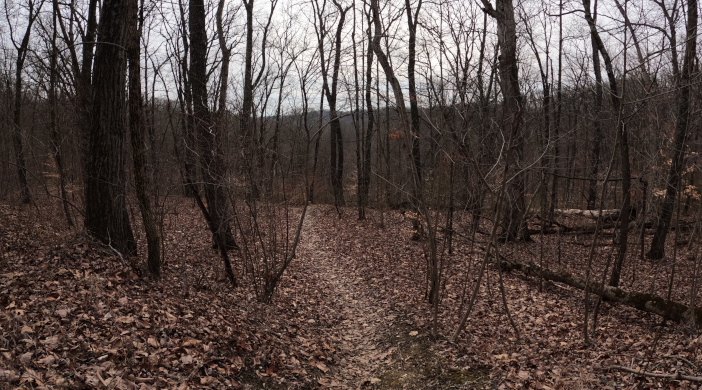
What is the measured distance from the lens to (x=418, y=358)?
18.1 feet

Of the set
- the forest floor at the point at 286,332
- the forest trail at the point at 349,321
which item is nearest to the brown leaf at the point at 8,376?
the forest floor at the point at 286,332

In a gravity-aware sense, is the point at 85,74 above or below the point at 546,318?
above

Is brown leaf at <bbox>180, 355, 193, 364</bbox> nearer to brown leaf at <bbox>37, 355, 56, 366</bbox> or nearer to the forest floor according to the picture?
the forest floor

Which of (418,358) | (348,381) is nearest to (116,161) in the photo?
(348,381)

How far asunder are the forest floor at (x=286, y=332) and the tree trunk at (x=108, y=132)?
1.19 ft

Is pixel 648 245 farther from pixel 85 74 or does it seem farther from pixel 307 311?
pixel 85 74

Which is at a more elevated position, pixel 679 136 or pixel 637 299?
pixel 679 136

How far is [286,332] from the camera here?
601 centimetres

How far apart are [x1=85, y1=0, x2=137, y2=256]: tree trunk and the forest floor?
36cm

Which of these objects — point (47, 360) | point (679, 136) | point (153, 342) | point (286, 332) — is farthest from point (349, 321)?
point (679, 136)

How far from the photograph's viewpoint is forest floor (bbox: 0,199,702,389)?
12.7 ft

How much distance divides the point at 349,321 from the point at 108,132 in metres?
5.10

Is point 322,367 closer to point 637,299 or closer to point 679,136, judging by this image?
point 637,299

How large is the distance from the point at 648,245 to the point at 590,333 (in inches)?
349
